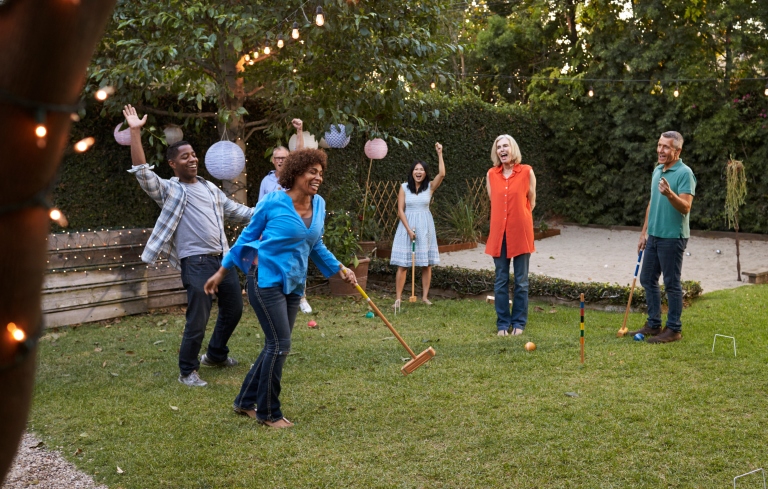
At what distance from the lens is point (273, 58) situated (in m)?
9.16

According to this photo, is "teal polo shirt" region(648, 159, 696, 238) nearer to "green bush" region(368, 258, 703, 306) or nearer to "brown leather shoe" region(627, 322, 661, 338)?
"brown leather shoe" region(627, 322, 661, 338)

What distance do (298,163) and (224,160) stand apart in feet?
11.4

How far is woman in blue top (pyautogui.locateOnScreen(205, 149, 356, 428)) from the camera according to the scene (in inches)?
177

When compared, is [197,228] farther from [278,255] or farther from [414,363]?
[414,363]

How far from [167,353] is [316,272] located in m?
3.69

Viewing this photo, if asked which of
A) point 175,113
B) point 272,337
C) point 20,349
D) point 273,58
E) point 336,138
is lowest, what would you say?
point 272,337

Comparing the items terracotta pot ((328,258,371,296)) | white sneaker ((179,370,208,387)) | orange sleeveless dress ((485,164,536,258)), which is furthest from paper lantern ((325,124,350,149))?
white sneaker ((179,370,208,387))

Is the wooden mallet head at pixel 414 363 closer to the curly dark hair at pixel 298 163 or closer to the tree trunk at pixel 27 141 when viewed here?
the curly dark hair at pixel 298 163

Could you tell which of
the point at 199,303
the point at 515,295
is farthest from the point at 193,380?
the point at 515,295

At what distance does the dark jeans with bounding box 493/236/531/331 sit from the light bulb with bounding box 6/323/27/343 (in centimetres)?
629

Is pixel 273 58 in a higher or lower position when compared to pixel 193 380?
higher

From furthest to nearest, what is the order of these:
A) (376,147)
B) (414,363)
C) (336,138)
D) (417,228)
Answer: (376,147)
(336,138)
(417,228)
(414,363)

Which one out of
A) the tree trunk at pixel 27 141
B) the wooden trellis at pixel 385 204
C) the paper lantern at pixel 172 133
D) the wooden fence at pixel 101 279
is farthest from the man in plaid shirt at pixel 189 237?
the wooden trellis at pixel 385 204

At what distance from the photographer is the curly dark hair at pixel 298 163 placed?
14.9 ft
